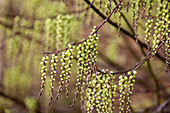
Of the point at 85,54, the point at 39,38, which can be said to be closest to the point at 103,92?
the point at 85,54

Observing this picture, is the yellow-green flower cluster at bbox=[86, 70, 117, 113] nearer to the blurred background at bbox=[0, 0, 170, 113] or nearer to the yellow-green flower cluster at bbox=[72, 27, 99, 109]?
the yellow-green flower cluster at bbox=[72, 27, 99, 109]

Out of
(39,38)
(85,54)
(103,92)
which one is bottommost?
(103,92)

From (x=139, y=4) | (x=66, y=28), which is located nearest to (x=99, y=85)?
Answer: (x=139, y=4)

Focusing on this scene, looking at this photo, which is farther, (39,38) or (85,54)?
(39,38)

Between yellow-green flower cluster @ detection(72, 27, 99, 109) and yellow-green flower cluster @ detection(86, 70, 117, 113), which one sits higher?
yellow-green flower cluster @ detection(72, 27, 99, 109)

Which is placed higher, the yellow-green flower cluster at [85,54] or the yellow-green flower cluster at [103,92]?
the yellow-green flower cluster at [85,54]

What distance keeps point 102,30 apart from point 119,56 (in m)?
0.81

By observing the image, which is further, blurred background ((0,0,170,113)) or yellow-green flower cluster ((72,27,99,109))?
blurred background ((0,0,170,113))

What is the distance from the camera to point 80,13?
1838 mm

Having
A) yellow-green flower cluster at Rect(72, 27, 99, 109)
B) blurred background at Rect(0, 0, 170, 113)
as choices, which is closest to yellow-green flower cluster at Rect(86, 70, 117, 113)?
yellow-green flower cluster at Rect(72, 27, 99, 109)

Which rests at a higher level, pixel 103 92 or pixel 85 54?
pixel 85 54

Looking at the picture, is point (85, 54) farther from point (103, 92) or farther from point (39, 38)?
point (39, 38)

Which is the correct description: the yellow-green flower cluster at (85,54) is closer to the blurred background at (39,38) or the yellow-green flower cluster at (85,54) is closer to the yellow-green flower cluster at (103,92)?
the yellow-green flower cluster at (103,92)

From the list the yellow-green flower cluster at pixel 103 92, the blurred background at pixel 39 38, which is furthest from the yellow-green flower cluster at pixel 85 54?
the blurred background at pixel 39 38
